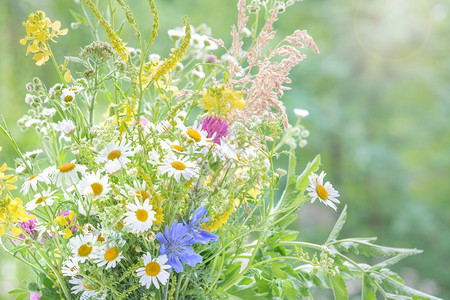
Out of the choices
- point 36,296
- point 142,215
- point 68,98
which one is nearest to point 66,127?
point 68,98

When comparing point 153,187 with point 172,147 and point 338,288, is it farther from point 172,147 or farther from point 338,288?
point 338,288

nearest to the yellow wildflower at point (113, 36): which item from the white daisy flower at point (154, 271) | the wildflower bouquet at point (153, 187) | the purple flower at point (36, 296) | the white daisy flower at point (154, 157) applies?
the wildflower bouquet at point (153, 187)

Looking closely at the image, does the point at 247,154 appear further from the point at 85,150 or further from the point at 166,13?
the point at 166,13

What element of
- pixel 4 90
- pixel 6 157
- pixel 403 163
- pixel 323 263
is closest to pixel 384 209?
pixel 403 163

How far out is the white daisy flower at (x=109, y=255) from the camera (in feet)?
1.73

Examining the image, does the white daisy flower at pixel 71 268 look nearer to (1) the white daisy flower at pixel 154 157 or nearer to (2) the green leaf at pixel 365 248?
(1) the white daisy flower at pixel 154 157

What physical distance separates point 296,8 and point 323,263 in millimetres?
3261

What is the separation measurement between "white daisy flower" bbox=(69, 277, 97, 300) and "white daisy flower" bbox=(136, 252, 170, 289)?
8cm

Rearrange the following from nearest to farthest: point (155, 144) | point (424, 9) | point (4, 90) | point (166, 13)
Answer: point (155, 144), point (166, 13), point (424, 9), point (4, 90)

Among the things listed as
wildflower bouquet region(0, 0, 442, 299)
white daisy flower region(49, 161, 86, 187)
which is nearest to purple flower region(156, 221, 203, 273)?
wildflower bouquet region(0, 0, 442, 299)

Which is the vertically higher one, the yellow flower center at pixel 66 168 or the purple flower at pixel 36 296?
the yellow flower center at pixel 66 168

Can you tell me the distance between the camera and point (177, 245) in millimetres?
542

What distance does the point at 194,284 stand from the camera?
60cm

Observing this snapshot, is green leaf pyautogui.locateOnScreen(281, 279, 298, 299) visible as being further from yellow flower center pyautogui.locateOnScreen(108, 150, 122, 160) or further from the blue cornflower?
yellow flower center pyautogui.locateOnScreen(108, 150, 122, 160)
